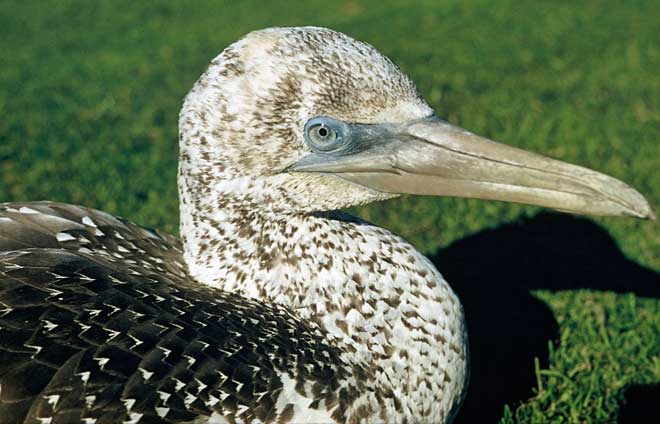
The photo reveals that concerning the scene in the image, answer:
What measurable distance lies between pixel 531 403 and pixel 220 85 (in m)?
2.14

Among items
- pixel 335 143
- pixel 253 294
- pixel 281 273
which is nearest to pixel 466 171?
pixel 335 143

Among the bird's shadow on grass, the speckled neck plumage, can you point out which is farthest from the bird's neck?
the bird's shadow on grass

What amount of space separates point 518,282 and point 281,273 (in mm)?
2179

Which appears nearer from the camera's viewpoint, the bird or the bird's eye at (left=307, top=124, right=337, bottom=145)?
the bird

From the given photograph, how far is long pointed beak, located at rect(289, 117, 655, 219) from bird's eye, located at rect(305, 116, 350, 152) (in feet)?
0.17

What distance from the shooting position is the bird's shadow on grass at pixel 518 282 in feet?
13.8

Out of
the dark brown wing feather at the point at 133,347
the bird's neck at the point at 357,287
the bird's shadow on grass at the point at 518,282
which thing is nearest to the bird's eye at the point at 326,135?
the bird's neck at the point at 357,287

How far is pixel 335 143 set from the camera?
3145 mm

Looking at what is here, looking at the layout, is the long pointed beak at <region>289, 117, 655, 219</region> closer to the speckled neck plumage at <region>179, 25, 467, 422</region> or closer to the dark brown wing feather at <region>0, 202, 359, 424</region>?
the speckled neck plumage at <region>179, 25, 467, 422</region>

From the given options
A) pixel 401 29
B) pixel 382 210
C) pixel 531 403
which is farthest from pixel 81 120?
pixel 531 403

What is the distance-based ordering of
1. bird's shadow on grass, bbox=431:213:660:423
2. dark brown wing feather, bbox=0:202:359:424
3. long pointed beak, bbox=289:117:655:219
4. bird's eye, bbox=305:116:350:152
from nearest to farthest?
dark brown wing feather, bbox=0:202:359:424, long pointed beak, bbox=289:117:655:219, bird's eye, bbox=305:116:350:152, bird's shadow on grass, bbox=431:213:660:423

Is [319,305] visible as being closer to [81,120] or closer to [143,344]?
[143,344]

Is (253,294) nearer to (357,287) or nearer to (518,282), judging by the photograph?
(357,287)

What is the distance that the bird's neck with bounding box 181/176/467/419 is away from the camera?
3.21 metres
